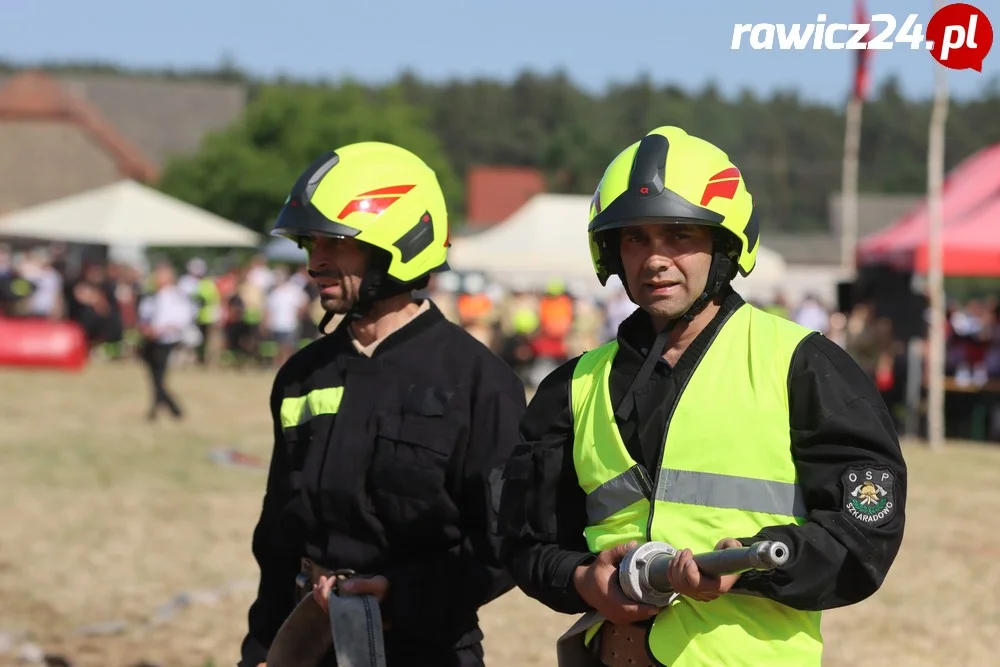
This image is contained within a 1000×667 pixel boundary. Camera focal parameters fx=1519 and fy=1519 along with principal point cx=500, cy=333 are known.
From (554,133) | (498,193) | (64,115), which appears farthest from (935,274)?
(554,133)

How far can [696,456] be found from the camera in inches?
116

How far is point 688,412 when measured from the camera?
2973mm

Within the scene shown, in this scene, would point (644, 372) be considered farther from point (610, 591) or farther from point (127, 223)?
point (127, 223)

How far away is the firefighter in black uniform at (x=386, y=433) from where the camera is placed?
3809 mm

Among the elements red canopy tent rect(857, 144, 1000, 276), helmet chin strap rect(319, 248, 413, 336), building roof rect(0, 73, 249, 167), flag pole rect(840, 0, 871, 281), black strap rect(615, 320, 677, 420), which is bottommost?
black strap rect(615, 320, 677, 420)

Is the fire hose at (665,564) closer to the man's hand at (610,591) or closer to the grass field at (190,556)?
the man's hand at (610,591)

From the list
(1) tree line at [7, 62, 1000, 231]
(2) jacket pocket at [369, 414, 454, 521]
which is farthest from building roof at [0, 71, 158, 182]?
(2) jacket pocket at [369, 414, 454, 521]

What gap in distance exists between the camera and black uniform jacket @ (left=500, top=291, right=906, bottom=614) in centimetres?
280

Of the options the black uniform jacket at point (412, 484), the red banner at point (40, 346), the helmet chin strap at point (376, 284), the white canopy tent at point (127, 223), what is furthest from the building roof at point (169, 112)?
the black uniform jacket at point (412, 484)

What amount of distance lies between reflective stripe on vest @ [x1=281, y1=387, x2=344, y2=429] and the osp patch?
1.56m

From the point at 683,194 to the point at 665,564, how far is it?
0.75m

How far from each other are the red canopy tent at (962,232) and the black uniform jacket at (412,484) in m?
14.8

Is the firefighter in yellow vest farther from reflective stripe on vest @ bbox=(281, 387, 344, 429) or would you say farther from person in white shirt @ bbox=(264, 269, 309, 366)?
person in white shirt @ bbox=(264, 269, 309, 366)

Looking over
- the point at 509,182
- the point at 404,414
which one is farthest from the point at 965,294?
the point at 404,414
